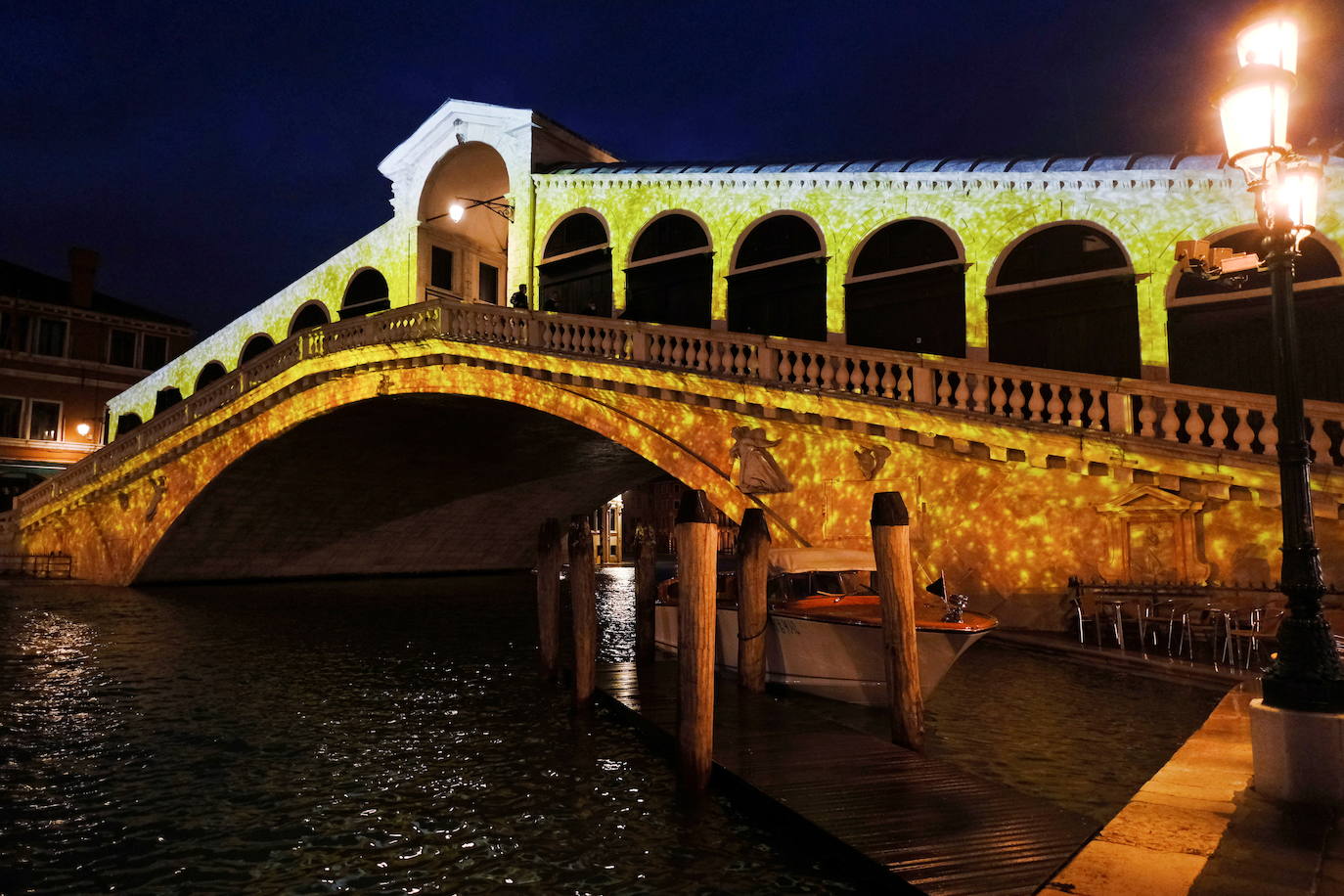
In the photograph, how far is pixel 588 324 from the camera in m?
14.2

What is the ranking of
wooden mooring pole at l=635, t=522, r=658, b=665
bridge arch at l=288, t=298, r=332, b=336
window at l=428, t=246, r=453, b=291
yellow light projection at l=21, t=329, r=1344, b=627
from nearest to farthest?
1. yellow light projection at l=21, t=329, r=1344, b=627
2. wooden mooring pole at l=635, t=522, r=658, b=665
3. window at l=428, t=246, r=453, b=291
4. bridge arch at l=288, t=298, r=332, b=336

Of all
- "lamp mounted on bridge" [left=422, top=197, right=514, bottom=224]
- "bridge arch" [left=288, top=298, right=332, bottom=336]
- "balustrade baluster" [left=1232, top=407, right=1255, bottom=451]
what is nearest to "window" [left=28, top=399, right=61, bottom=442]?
"bridge arch" [left=288, top=298, right=332, bottom=336]

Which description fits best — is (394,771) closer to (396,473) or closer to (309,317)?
(396,473)

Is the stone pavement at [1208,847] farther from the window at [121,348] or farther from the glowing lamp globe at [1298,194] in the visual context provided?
the window at [121,348]

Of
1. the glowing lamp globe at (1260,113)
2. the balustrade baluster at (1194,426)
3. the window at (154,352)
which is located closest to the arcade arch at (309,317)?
the window at (154,352)

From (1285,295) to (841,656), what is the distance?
4992mm

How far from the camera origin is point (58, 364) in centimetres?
3123

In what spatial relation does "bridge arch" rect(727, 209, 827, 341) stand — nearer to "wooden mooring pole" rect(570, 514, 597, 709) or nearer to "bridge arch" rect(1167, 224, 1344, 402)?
"bridge arch" rect(1167, 224, 1344, 402)

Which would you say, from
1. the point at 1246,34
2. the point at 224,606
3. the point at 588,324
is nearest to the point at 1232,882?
the point at 1246,34

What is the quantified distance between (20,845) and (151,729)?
2845 millimetres

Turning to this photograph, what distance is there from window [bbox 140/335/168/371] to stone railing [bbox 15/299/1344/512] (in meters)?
16.7

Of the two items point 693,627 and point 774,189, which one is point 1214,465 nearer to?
point 693,627

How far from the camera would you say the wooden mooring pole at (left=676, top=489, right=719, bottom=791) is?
6090mm

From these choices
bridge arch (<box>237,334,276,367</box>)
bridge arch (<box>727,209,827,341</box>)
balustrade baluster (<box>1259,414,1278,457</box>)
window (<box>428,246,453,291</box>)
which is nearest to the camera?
balustrade baluster (<box>1259,414,1278,457</box>)
